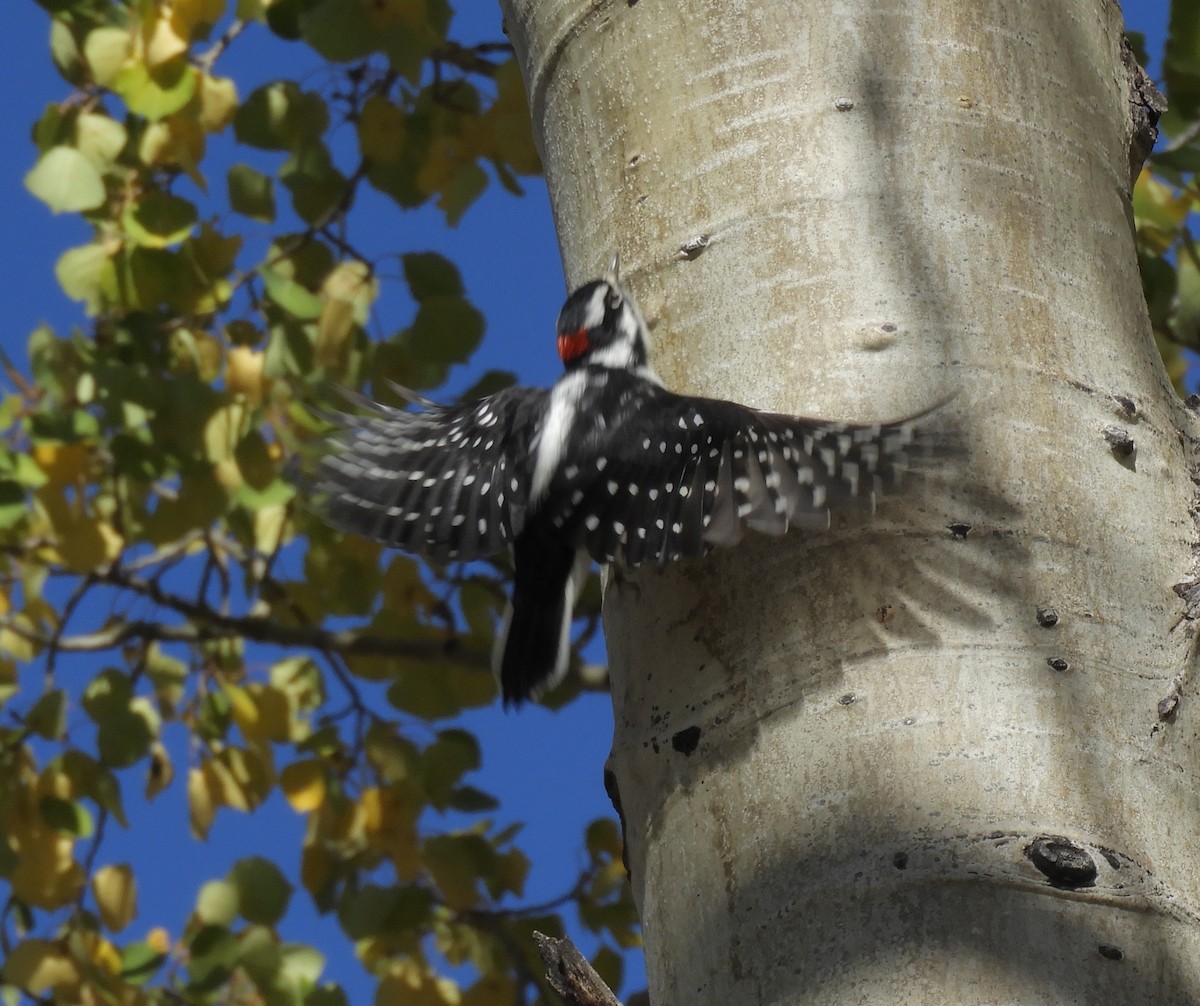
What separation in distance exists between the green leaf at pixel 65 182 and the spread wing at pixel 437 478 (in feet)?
3.89

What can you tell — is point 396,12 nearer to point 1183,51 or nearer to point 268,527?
point 268,527

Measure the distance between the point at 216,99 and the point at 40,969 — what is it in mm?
1944

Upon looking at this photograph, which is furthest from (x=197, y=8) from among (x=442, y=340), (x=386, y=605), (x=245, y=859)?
(x=245, y=859)

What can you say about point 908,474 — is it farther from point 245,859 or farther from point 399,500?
point 245,859

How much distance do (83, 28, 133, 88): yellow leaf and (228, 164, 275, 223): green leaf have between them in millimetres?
325

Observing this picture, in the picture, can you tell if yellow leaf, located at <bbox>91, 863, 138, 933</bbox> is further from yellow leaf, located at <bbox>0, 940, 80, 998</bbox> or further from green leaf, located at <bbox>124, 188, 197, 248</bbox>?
green leaf, located at <bbox>124, 188, 197, 248</bbox>

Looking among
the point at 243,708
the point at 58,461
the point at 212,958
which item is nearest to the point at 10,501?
the point at 58,461

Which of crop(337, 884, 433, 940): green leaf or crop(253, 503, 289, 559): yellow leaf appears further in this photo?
crop(253, 503, 289, 559): yellow leaf

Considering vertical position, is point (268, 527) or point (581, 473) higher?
point (268, 527)

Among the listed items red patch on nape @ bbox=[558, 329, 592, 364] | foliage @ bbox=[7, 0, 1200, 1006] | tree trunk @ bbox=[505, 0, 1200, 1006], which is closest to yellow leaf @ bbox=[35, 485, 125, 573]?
foliage @ bbox=[7, 0, 1200, 1006]

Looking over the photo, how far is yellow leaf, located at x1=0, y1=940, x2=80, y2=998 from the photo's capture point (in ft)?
11.1

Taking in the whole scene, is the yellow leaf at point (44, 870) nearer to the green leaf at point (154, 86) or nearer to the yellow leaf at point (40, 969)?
the yellow leaf at point (40, 969)

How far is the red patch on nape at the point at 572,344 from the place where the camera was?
2.15m

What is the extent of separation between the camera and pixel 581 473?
2.00m
